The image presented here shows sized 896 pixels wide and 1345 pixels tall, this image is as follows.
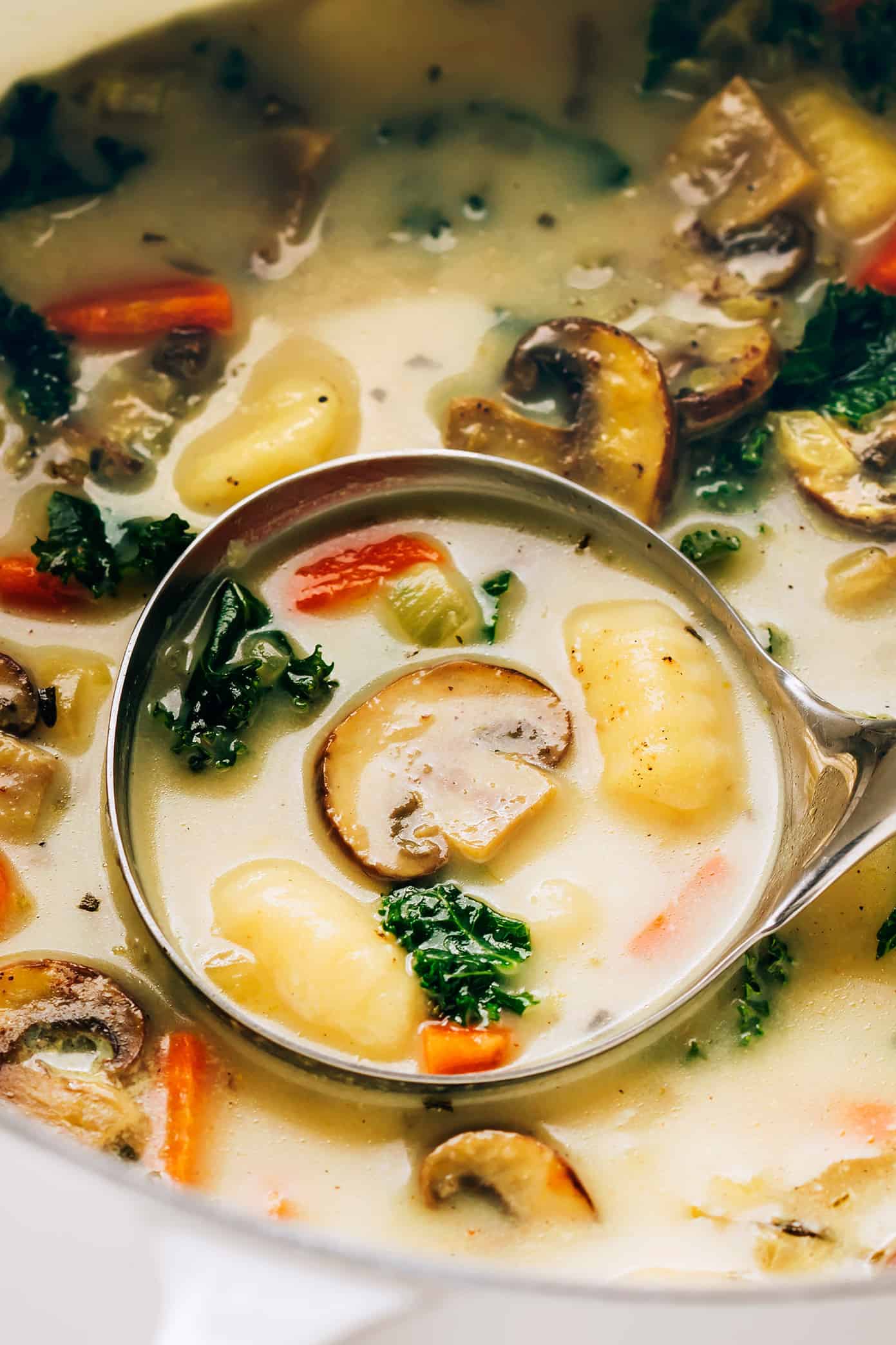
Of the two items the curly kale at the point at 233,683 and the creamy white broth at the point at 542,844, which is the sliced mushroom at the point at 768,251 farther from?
the curly kale at the point at 233,683

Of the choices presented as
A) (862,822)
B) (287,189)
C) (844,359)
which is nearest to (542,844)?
(862,822)

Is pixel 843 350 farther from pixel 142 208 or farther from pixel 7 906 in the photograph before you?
pixel 7 906

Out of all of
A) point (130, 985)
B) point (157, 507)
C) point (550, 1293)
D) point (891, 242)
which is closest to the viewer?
point (550, 1293)

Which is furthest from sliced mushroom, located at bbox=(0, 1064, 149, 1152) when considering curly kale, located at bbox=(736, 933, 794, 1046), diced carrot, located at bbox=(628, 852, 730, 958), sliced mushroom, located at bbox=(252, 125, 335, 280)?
sliced mushroom, located at bbox=(252, 125, 335, 280)

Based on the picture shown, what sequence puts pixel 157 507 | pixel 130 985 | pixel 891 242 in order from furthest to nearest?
pixel 891 242 < pixel 157 507 < pixel 130 985

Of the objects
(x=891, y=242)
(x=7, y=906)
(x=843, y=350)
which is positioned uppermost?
(x=891, y=242)

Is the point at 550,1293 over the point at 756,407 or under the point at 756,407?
under

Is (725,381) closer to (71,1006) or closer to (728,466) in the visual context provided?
(728,466)

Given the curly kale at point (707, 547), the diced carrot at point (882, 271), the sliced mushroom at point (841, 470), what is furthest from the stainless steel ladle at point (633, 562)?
the diced carrot at point (882, 271)

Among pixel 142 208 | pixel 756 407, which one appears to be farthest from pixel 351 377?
pixel 756 407
